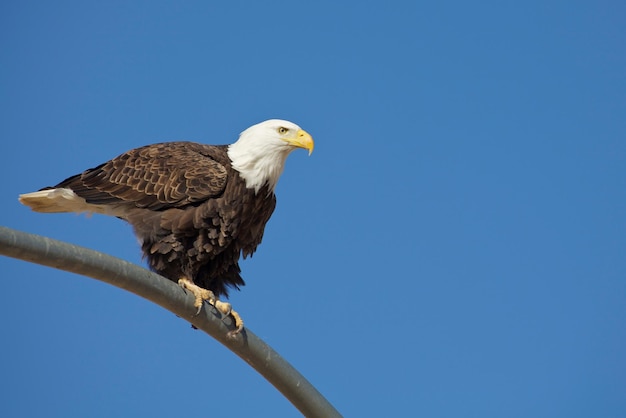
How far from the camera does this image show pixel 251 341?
5.56 m

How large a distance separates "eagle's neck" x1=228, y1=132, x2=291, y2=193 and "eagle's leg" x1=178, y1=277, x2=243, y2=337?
0.86m

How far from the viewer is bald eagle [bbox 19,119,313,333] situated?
7.36 meters

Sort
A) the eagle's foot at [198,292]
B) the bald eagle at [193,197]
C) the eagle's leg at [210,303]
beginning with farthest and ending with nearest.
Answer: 1. the bald eagle at [193,197]
2. the eagle's foot at [198,292]
3. the eagle's leg at [210,303]

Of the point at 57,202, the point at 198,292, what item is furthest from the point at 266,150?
the point at 57,202

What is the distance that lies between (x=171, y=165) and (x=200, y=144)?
453mm

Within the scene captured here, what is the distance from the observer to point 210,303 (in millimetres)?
6645

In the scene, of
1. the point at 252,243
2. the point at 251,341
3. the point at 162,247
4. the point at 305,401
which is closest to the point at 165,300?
the point at 251,341

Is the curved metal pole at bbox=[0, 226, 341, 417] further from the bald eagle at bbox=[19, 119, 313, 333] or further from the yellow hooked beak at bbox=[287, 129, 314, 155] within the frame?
the yellow hooked beak at bbox=[287, 129, 314, 155]

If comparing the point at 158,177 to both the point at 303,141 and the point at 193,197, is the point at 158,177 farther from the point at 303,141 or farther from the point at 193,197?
the point at 303,141

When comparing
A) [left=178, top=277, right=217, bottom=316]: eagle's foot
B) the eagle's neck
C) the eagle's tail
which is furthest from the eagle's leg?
the eagle's tail

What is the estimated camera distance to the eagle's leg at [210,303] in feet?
19.2

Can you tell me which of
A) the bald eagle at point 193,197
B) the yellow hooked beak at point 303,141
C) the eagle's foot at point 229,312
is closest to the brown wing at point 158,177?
the bald eagle at point 193,197

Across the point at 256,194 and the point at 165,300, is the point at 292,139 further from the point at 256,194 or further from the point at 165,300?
the point at 165,300

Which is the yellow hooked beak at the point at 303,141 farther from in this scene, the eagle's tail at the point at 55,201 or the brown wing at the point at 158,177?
the eagle's tail at the point at 55,201
